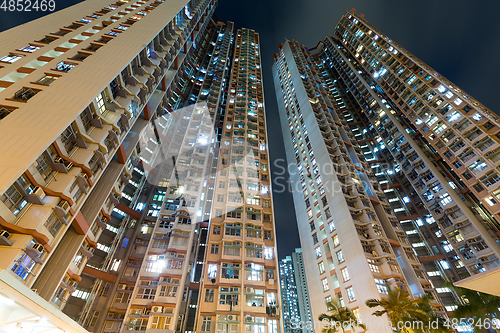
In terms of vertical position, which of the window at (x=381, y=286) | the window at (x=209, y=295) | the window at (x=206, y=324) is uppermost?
the window at (x=381, y=286)

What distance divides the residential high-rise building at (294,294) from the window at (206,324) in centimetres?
10833

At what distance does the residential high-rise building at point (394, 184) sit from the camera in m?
40.0

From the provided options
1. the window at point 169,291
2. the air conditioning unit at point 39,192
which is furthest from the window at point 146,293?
the air conditioning unit at point 39,192

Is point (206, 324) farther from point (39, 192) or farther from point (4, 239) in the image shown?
point (39, 192)

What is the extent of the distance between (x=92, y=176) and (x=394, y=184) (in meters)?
68.0

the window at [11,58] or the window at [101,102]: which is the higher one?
the window at [11,58]

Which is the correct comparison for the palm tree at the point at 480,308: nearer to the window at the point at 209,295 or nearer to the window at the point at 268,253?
the window at the point at 268,253

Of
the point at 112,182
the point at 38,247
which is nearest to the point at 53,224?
the point at 38,247

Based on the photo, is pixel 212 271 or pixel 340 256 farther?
pixel 340 256

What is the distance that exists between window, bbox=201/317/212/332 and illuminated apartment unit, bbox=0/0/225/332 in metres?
3.73

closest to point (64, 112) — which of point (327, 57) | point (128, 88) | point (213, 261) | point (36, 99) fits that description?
point (36, 99)

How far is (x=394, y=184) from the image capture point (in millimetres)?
63438

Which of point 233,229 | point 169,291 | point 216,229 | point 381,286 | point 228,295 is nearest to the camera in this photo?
point 169,291

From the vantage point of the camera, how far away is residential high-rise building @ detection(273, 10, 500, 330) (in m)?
40.0
